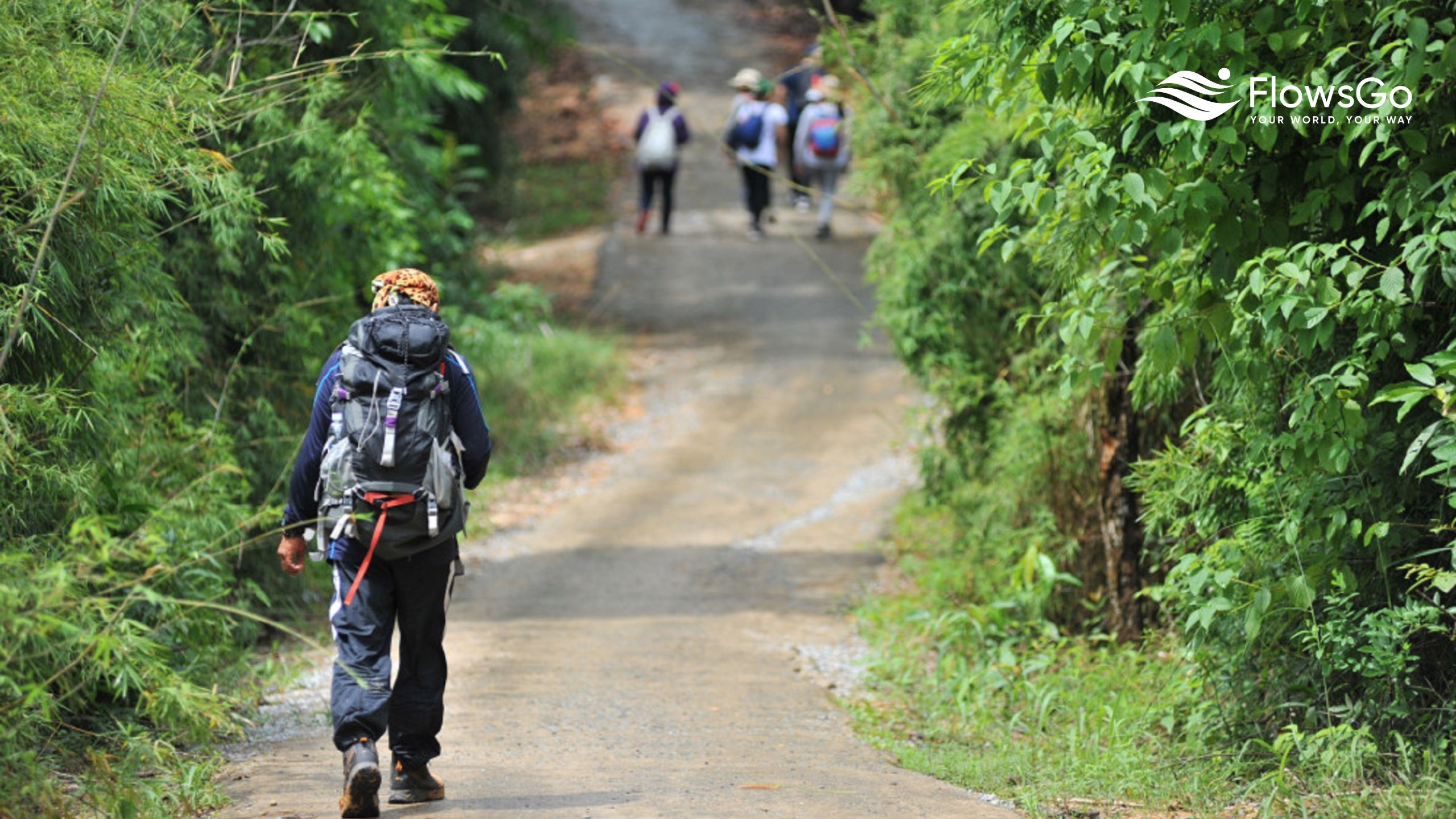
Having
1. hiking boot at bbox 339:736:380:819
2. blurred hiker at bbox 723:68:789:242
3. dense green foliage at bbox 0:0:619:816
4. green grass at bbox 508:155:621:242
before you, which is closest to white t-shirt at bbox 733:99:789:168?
blurred hiker at bbox 723:68:789:242

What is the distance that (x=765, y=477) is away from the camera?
13297 millimetres

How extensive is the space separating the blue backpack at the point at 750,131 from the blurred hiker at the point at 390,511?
14.2 metres

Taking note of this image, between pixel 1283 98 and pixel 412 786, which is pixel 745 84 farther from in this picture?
pixel 412 786

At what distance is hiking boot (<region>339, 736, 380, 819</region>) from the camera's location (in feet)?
15.8

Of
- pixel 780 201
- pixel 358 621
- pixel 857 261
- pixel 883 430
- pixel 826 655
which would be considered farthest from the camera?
pixel 780 201

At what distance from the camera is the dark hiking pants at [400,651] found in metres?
4.97

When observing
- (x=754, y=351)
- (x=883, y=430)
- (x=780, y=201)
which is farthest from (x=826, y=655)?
(x=780, y=201)

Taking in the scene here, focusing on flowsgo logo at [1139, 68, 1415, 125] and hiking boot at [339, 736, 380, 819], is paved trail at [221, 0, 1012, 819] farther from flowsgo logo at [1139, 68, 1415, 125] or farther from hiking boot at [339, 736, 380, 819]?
flowsgo logo at [1139, 68, 1415, 125]

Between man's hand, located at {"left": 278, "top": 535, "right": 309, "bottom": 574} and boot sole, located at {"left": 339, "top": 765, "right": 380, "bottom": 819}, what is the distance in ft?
2.64

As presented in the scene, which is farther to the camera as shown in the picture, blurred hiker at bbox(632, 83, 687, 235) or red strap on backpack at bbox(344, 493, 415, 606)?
blurred hiker at bbox(632, 83, 687, 235)

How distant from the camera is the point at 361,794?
486cm

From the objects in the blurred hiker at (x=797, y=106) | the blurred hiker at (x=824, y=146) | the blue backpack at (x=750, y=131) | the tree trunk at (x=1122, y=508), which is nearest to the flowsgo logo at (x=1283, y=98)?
the tree trunk at (x=1122, y=508)

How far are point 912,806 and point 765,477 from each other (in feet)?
26.6

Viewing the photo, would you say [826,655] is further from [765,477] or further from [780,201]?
[780,201]
